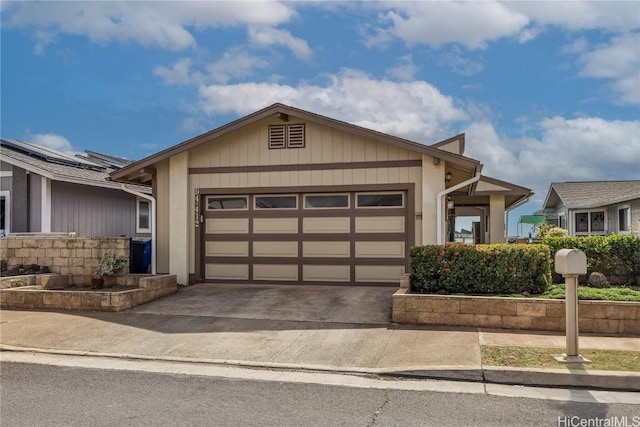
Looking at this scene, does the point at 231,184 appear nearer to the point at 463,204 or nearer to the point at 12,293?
the point at 12,293

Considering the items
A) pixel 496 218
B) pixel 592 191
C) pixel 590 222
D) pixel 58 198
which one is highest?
pixel 592 191

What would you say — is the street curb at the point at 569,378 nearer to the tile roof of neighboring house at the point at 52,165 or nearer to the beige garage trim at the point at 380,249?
the beige garage trim at the point at 380,249

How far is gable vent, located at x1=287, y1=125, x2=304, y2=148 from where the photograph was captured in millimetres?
12148

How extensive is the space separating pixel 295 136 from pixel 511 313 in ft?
20.8

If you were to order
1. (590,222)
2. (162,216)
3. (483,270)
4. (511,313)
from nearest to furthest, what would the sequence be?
(511,313)
(483,270)
(162,216)
(590,222)

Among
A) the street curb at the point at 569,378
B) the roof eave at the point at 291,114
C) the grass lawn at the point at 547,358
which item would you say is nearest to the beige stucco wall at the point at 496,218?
the roof eave at the point at 291,114

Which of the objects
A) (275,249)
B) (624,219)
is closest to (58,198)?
(275,249)

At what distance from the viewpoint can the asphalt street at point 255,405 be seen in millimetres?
4664

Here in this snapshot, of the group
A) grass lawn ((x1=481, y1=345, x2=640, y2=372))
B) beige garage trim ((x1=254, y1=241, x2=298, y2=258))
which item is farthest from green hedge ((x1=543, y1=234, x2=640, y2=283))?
beige garage trim ((x1=254, y1=241, x2=298, y2=258))

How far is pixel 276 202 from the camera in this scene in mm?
A: 12398

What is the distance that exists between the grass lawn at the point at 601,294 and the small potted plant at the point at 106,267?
28.2 feet

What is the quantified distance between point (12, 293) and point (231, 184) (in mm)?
5035

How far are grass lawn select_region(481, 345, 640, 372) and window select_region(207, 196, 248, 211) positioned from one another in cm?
715

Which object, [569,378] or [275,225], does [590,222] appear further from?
[569,378]
